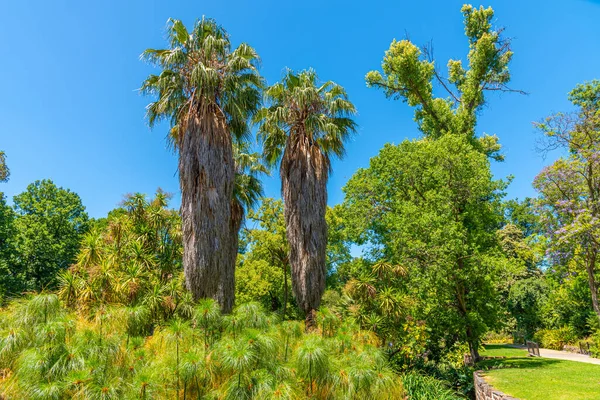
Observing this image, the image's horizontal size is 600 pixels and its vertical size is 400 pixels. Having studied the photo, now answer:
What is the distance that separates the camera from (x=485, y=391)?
28.0 feet

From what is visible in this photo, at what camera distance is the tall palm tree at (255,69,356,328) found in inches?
432

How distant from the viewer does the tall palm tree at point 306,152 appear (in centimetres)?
1097

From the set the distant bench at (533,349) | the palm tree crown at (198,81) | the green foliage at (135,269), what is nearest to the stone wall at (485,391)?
the green foliage at (135,269)

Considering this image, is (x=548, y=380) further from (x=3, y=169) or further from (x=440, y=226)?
(x=3, y=169)

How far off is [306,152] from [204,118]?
3.66 meters

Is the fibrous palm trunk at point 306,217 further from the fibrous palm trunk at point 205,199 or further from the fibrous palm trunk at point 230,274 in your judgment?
the fibrous palm trunk at point 205,199

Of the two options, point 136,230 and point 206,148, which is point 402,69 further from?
point 136,230

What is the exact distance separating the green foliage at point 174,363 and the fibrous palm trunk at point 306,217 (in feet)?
13.9

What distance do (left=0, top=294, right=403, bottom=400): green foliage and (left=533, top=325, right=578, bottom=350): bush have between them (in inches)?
782

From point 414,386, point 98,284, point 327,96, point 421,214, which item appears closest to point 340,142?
point 327,96

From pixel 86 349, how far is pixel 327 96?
11.0 meters

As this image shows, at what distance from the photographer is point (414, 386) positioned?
9.78 meters

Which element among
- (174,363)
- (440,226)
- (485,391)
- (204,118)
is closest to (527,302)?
(440,226)

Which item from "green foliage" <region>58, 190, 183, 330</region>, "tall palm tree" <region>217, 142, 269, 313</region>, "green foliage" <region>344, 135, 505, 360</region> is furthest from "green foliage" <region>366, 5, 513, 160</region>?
"green foliage" <region>58, 190, 183, 330</region>
